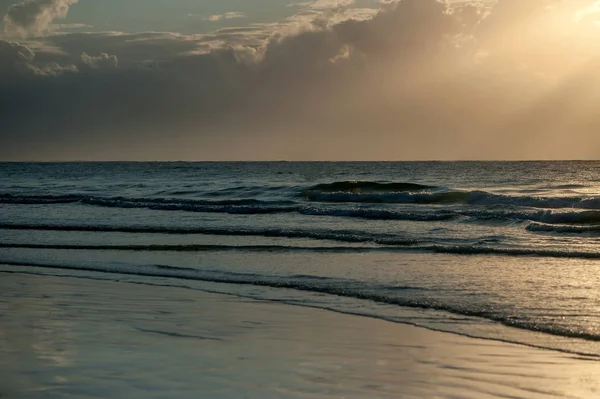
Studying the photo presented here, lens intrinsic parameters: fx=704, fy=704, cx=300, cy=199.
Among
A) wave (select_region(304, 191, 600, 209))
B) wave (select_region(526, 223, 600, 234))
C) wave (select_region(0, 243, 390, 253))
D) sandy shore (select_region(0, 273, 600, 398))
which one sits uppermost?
wave (select_region(304, 191, 600, 209))

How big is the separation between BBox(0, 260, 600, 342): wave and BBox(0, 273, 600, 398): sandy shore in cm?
112

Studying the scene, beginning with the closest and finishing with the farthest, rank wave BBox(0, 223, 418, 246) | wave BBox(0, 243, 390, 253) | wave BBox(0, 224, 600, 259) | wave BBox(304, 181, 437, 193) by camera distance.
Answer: wave BBox(0, 224, 600, 259), wave BBox(0, 243, 390, 253), wave BBox(0, 223, 418, 246), wave BBox(304, 181, 437, 193)

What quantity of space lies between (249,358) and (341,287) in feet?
15.3

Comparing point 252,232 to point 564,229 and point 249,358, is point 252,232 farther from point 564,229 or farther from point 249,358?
point 249,358

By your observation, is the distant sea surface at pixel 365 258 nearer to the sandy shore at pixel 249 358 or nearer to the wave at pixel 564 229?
the wave at pixel 564 229

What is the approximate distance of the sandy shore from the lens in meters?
5.82

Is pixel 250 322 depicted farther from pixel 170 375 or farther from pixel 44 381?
pixel 44 381

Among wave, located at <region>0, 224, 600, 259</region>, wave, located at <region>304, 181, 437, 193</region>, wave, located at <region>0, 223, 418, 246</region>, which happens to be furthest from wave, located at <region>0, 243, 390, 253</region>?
wave, located at <region>304, 181, 437, 193</region>

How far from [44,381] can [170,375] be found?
1.04 meters

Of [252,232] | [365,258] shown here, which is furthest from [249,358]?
[252,232]

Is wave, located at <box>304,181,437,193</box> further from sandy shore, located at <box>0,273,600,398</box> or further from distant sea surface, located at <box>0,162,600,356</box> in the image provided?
sandy shore, located at <box>0,273,600,398</box>

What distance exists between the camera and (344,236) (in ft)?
A: 62.3

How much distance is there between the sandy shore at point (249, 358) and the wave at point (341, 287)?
112 centimetres

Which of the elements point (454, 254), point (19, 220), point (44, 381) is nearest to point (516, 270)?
point (454, 254)
